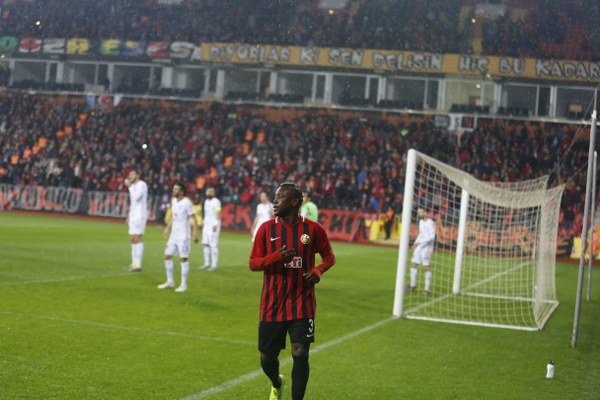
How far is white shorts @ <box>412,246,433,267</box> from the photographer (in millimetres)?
17328

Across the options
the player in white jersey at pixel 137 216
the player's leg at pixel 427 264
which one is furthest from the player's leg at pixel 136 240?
the player's leg at pixel 427 264

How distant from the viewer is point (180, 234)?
587 inches

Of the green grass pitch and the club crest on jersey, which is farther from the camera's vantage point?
the green grass pitch

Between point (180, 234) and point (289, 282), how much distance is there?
28.9ft

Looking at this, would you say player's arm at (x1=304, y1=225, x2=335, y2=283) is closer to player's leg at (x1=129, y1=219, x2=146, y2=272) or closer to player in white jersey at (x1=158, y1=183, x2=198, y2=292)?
player in white jersey at (x1=158, y1=183, x2=198, y2=292)

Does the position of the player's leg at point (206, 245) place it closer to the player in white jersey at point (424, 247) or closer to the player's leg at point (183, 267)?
the player's leg at point (183, 267)

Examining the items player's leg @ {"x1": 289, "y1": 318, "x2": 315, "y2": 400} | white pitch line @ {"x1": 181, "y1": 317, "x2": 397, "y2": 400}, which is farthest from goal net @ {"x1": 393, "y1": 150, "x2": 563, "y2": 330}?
player's leg @ {"x1": 289, "y1": 318, "x2": 315, "y2": 400}

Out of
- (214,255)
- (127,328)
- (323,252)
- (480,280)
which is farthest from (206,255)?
(323,252)

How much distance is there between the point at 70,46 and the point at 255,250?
156ft

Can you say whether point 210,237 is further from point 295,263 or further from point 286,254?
point 286,254

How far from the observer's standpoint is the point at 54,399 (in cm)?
657

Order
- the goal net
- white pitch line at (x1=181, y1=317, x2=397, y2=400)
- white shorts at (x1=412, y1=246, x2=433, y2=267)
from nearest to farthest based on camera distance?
white pitch line at (x1=181, y1=317, x2=397, y2=400)
the goal net
white shorts at (x1=412, y1=246, x2=433, y2=267)

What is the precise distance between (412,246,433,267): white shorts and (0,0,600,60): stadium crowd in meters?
30.4

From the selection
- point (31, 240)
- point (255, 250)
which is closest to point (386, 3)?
point (31, 240)
